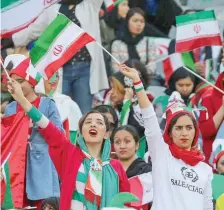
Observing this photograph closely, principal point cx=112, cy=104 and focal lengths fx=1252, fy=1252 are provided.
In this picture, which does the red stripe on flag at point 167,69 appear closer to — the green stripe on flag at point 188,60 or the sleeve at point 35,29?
the green stripe on flag at point 188,60

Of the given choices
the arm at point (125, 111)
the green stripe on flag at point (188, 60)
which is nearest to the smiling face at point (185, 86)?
the green stripe on flag at point (188, 60)

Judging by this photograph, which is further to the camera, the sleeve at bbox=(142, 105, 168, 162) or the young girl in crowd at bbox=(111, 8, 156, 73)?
the young girl in crowd at bbox=(111, 8, 156, 73)

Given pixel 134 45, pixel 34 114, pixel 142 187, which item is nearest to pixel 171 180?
pixel 34 114

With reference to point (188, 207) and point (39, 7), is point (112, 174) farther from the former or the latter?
point (39, 7)

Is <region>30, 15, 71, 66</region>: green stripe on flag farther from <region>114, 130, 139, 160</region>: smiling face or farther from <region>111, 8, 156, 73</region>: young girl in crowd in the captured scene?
<region>111, 8, 156, 73</region>: young girl in crowd

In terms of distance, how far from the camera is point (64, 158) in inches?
387

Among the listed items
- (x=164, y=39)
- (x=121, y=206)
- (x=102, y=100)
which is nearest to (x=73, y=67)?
(x=102, y=100)

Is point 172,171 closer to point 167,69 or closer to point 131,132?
point 131,132

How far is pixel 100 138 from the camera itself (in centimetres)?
998

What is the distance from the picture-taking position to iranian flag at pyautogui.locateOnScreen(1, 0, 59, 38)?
37.2 feet

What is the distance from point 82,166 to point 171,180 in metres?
0.71

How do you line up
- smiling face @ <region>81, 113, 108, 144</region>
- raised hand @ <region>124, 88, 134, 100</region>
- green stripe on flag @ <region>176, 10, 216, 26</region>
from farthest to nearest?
green stripe on flag @ <region>176, 10, 216, 26</region>
raised hand @ <region>124, 88, 134, 100</region>
smiling face @ <region>81, 113, 108, 144</region>

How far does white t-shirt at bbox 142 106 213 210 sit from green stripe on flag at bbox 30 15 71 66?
221 centimetres

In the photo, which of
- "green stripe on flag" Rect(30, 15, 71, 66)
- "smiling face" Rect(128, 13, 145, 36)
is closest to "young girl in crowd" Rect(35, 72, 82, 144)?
"green stripe on flag" Rect(30, 15, 71, 66)
